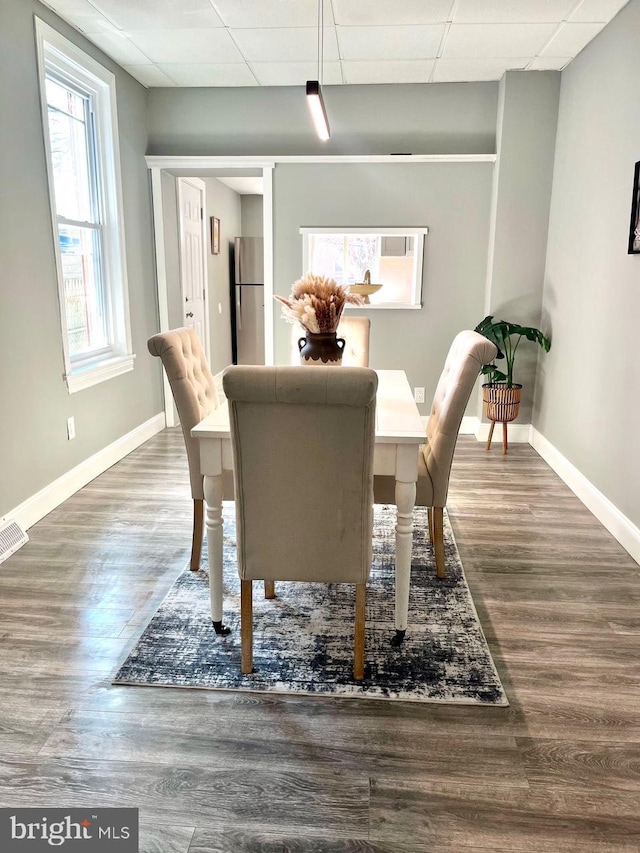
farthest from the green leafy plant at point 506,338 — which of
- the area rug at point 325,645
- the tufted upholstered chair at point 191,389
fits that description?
the tufted upholstered chair at point 191,389

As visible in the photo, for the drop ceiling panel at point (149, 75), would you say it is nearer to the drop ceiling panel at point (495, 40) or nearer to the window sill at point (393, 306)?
the drop ceiling panel at point (495, 40)

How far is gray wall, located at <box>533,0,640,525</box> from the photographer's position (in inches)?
120

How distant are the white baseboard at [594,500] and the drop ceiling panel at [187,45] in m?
3.23

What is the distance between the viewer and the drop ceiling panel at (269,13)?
3186mm

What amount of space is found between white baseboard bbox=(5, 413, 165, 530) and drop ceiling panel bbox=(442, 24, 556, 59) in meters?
3.22

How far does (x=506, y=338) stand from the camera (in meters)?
4.50

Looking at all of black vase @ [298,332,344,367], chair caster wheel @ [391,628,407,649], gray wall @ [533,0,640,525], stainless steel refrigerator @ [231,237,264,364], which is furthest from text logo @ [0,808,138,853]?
stainless steel refrigerator @ [231,237,264,364]

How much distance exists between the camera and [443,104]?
179 inches

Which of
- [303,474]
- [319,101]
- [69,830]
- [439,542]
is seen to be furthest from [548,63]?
[69,830]

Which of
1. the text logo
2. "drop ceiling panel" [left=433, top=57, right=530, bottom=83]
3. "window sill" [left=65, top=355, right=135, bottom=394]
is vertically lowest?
the text logo

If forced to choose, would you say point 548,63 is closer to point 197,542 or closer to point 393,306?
point 393,306

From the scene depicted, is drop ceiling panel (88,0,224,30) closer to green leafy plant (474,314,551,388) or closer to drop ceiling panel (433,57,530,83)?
drop ceiling panel (433,57,530,83)

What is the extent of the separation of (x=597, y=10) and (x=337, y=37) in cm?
139

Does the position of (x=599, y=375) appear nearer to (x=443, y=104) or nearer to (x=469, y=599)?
(x=469, y=599)
